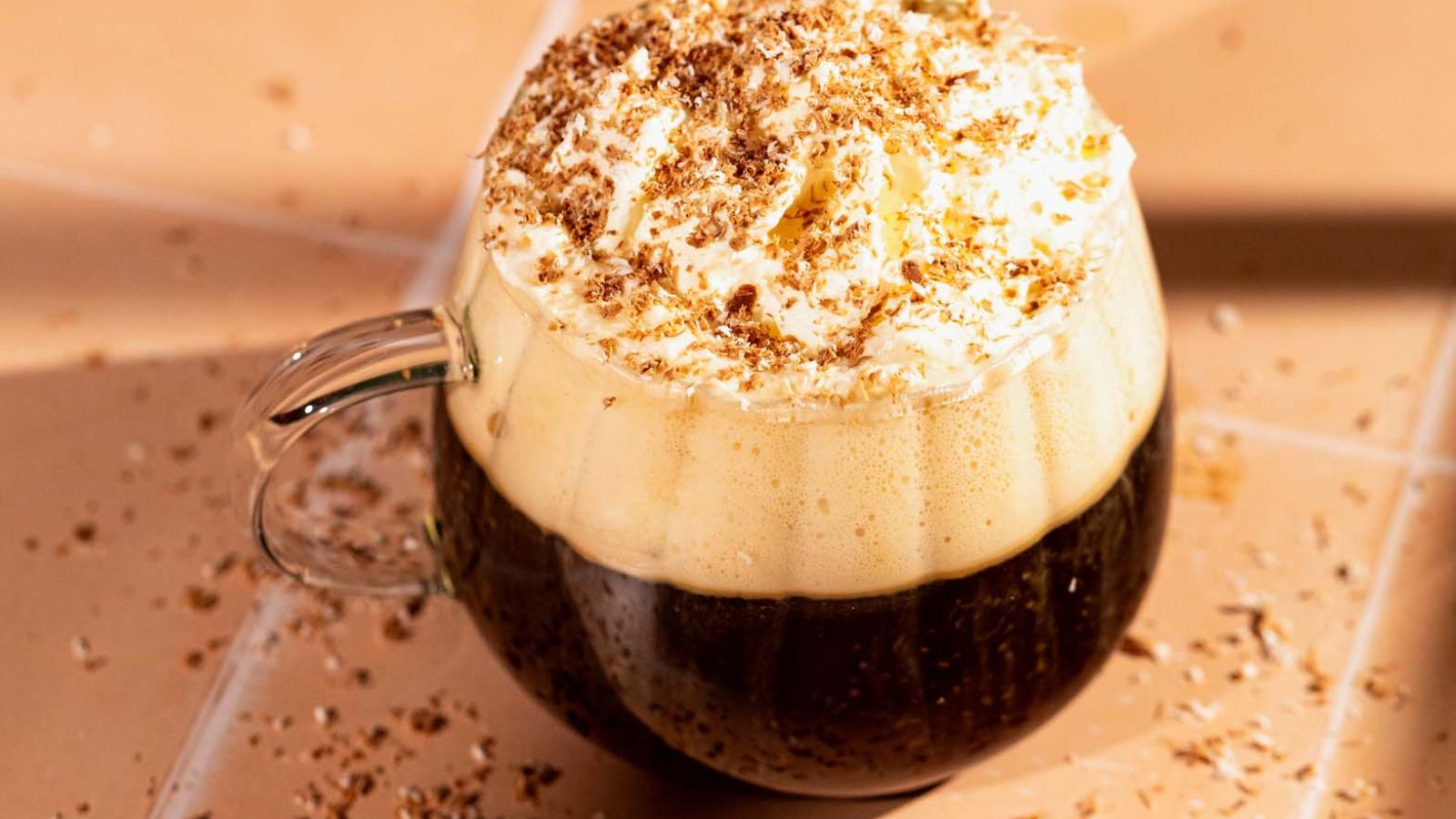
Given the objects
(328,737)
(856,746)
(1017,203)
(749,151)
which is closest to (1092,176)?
(1017,203)

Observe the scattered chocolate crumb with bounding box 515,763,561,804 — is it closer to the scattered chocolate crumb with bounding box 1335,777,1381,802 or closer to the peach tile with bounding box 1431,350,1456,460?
the scattered chocolate crumb with bounding box 1335,777,1381,802

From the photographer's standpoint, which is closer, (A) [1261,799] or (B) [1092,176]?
(B) [1092,176]

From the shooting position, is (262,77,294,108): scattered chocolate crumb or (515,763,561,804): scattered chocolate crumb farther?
(262,77,294,108): scattered chocolate crumb

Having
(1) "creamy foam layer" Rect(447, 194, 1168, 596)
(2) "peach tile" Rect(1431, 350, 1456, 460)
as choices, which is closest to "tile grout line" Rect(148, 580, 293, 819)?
(1) "creamy foam layer" Rect(447, 194, 1168, 596)

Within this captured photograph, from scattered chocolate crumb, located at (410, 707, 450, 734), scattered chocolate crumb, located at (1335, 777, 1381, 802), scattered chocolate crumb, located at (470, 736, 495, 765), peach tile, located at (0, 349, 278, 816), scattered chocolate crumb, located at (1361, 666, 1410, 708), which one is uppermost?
scattered chocolate crumb, located at (1361, 666, 1410, 708)

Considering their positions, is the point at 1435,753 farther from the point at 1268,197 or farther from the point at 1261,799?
the point at 1268,197

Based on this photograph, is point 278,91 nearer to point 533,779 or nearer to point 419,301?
point 419,301
